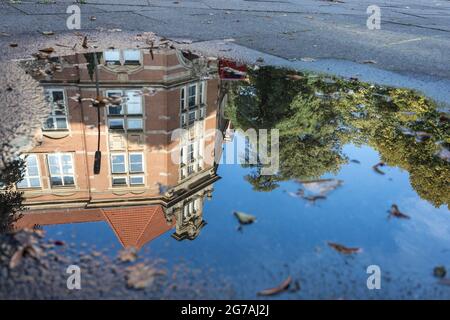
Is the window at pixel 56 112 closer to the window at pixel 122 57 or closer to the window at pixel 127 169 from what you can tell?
the window at pixel 127 169

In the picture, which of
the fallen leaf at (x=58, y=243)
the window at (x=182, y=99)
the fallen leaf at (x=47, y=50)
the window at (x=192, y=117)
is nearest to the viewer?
the fallen leaf at (x=58, y=243)

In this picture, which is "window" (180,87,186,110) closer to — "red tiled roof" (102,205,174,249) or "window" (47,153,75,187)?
Result: "window" (47,153,75,187)

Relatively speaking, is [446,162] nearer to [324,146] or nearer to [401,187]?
[401,187]

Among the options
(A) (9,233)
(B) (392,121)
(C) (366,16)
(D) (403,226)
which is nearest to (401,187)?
(D) (403,226)

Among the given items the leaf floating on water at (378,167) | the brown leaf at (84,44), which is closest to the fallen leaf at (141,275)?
the leaf floating on water at (378,167)

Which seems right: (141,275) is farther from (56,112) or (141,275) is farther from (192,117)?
(56,112)

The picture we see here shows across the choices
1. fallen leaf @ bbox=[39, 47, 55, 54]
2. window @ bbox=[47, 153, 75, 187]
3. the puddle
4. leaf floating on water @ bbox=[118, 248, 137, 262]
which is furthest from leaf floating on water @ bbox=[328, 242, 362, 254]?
fallen leaf @ bbox=[39, 47, 55, 54]

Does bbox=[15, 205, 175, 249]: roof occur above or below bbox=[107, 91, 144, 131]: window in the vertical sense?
below
